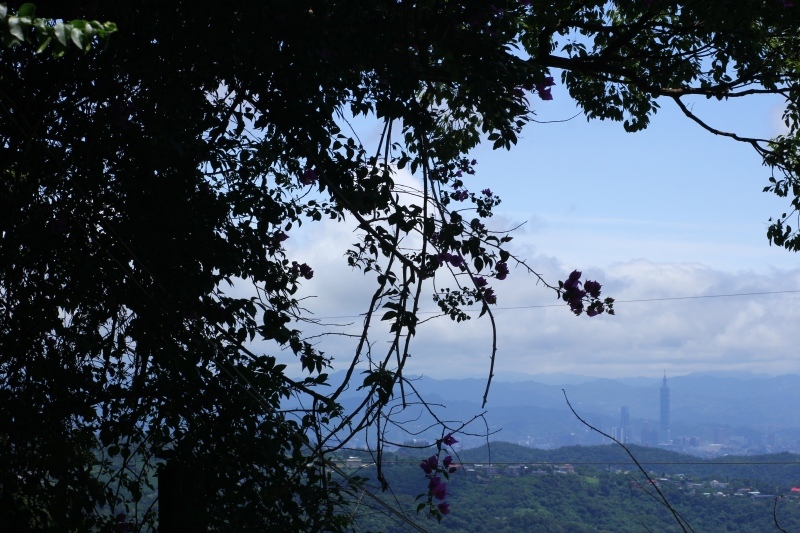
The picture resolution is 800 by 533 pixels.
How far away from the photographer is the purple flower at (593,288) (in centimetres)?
336

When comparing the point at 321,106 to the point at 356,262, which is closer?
the point at 321,106

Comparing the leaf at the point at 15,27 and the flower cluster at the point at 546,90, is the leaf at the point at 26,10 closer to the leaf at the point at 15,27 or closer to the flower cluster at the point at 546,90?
the leaf at the point at 15,27

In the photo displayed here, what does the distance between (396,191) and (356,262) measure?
2.82 ft

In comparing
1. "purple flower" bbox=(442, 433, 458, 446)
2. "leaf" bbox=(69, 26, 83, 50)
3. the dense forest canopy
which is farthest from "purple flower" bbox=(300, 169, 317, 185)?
"leaf" bbox=(69, 26, 83, 50)

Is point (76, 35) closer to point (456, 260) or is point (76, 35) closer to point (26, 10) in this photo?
point (26, 10)

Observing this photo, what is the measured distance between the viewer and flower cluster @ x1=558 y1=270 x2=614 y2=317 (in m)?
3.32

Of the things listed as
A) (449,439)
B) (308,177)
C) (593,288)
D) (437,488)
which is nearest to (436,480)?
(437,488)

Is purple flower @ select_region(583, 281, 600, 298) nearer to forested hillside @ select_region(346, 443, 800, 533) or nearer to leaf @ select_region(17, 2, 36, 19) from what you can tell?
leaf @ select_region(17, 2, 36, 19)

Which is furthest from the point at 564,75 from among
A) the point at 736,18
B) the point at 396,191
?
the point at 396,191

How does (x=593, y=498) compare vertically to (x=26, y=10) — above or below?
below

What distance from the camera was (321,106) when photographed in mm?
3000

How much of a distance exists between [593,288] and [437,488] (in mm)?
1014

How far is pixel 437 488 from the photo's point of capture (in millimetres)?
3002

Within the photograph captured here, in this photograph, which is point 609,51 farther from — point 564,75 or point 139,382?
point 139,382
